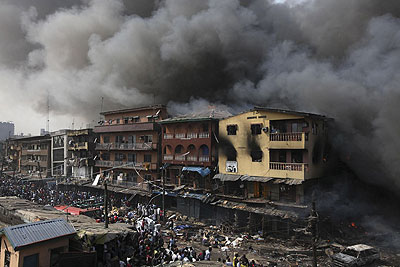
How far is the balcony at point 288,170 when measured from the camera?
27094mm

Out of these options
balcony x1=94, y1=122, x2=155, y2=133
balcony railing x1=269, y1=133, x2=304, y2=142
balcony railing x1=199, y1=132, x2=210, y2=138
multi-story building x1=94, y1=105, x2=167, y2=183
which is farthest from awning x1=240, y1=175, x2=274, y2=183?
balcony x1=94, y1=122, x2=155, y2=133

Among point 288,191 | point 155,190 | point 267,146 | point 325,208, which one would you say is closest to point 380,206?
point 325,208

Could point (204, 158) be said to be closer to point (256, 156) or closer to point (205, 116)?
point (205, 116)

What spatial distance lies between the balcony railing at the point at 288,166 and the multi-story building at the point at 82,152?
3496 centimetres

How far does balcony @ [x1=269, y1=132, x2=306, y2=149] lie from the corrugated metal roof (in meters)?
19.7

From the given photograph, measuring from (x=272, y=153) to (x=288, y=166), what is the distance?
2254 mm

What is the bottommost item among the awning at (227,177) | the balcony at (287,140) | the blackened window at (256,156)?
the awning at (227,177)

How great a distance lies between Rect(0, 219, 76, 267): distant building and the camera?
45.1 ft

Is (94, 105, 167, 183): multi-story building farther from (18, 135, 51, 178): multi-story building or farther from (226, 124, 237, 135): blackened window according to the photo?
(18, 135, 51, 178): multi-story building

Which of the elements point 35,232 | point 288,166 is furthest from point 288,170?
point 35,232

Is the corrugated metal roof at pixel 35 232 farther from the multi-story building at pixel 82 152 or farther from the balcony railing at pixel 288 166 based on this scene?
the multi-story building at pixel 82 152

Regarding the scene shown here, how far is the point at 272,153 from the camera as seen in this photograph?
29703mm

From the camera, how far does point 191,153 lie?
122 ft

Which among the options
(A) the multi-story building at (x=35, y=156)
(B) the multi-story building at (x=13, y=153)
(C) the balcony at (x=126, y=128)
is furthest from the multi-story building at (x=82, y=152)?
(B) the multi-story building at (x=13, y=153)
